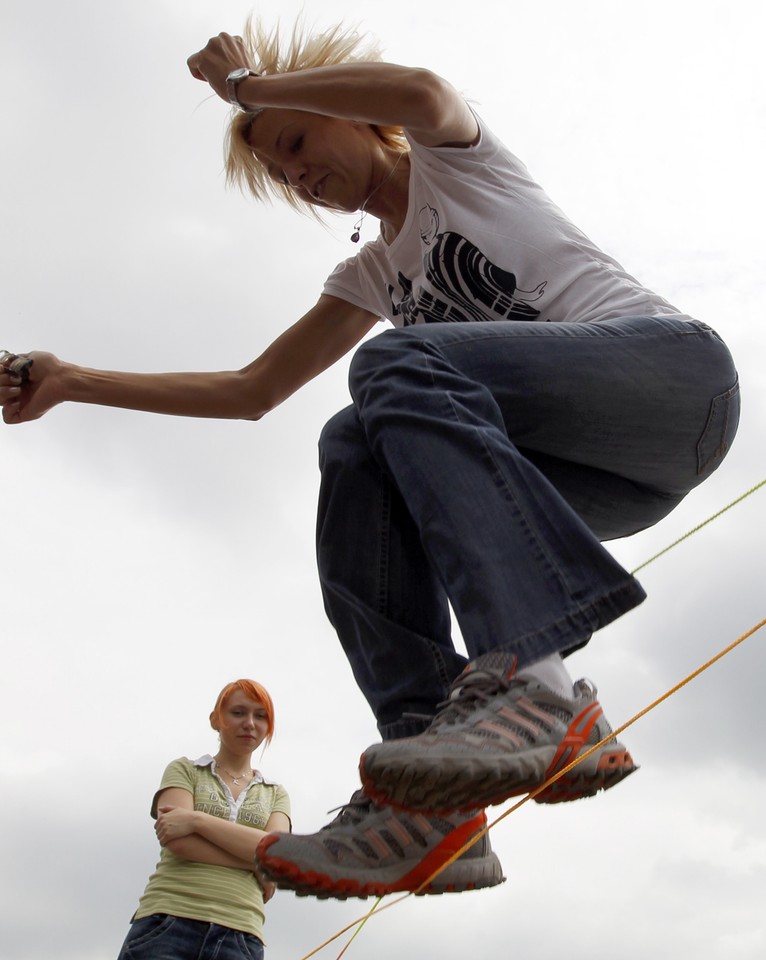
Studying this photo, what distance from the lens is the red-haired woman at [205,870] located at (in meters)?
2.96

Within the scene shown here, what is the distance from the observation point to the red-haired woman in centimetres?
296

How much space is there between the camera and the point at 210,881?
302 centimetres

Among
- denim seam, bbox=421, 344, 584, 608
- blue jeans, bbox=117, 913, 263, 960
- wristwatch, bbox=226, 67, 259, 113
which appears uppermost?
wristwatch, bbox=226, 67, 259, 113

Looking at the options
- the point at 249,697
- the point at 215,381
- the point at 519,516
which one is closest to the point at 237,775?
the point at 249,697

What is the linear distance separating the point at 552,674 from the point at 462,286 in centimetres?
77

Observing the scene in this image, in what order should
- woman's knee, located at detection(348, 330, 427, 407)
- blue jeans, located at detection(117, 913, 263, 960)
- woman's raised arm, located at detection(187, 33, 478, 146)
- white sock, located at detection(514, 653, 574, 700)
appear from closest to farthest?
white sock, located at detection(514, 653, 574, 700), woman's knee, located at detection(348, 330, 427, 407), woman's raised arm, located at detection(187, 33, 478, 146), blue jeans, located at detection(117, 913, 263, 960)

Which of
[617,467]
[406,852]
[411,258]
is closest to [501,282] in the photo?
[411,258]

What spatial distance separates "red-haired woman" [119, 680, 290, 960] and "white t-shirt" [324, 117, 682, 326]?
5.41 feet

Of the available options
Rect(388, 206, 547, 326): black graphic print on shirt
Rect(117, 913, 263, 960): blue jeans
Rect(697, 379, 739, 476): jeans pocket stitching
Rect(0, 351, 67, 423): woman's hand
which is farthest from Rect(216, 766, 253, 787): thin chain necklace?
Rect(697, 379, 739, 476): jeans pocket stitching

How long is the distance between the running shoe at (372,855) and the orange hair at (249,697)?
2.00m

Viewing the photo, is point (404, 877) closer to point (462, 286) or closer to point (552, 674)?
point (552, 674)

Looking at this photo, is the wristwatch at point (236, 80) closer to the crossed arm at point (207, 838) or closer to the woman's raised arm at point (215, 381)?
the woman's raised arm at point (215, 381)

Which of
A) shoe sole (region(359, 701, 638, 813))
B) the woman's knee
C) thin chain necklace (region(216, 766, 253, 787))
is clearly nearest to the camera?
shoe sole (region(359, 701, 638, 813))

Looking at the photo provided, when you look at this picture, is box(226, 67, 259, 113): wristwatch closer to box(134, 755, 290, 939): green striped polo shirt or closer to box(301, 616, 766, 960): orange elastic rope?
box(301, 616, 766, 960): orange elastic rope
